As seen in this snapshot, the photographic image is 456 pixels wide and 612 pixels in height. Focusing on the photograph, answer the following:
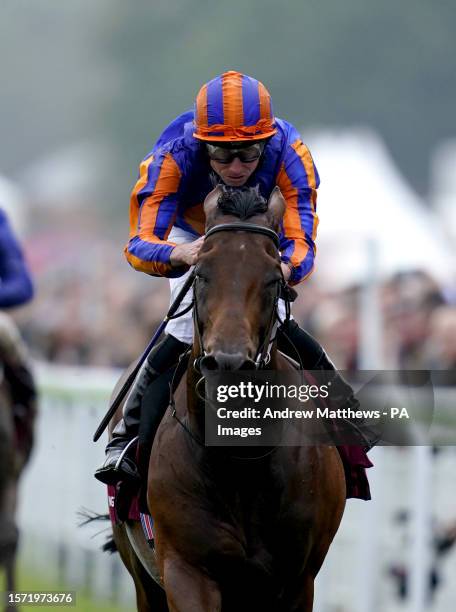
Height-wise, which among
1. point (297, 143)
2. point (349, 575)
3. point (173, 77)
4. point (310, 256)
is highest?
point (173, 77)

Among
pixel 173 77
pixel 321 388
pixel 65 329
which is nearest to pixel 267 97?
pixel 321 388

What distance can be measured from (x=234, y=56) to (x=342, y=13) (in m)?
2.10

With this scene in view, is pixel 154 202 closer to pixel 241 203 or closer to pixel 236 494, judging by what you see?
pixel 241 203

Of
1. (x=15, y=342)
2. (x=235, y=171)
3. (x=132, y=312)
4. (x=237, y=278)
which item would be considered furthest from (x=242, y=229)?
(x=132, y=312)

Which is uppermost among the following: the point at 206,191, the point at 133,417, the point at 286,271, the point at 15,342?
the point at 15,342

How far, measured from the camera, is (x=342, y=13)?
59.3 feet

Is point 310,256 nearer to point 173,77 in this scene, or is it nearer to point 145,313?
point 145,313

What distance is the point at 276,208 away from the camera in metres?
4.86

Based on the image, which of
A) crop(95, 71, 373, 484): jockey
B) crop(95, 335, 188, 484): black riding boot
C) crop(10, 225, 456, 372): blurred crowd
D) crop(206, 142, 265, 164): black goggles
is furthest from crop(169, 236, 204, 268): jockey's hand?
crop(10, 225, 456, 372): blurred crowd

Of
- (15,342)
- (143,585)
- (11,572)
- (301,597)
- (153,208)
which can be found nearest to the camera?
(301,597)

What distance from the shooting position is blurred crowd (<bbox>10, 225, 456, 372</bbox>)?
29.0 feet

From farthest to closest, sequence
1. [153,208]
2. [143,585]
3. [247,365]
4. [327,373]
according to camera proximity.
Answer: [143,585], [327,373], [153,208], [247,365]

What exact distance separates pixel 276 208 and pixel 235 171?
308 mm

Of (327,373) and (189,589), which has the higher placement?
(327,373)
